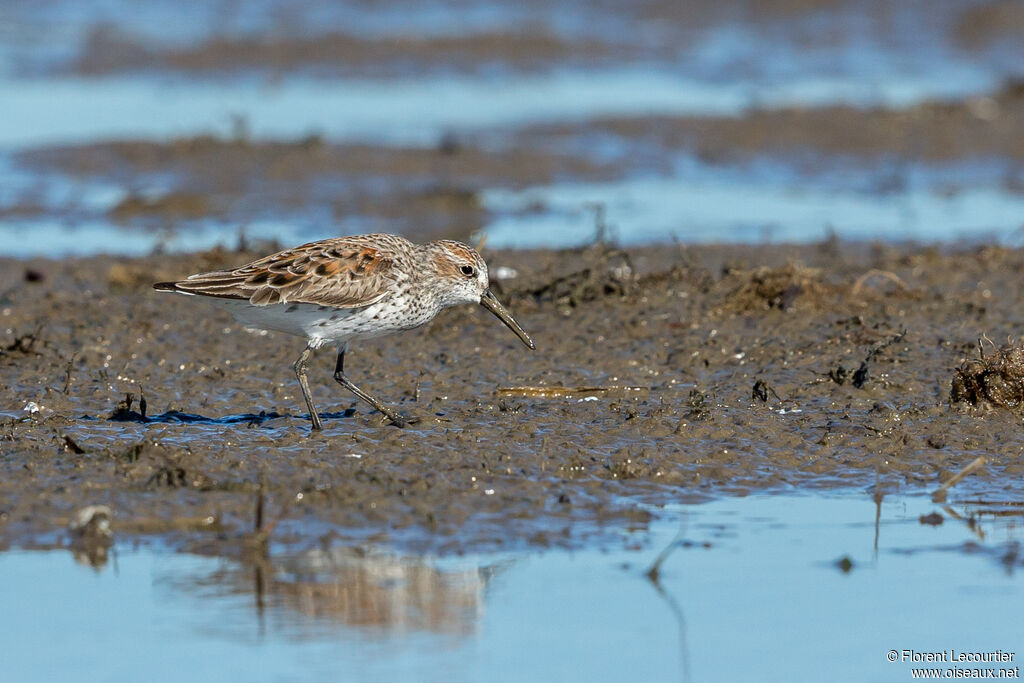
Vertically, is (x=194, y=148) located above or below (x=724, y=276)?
above

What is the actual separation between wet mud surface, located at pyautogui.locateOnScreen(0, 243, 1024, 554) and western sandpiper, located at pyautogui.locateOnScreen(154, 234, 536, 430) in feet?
2.06

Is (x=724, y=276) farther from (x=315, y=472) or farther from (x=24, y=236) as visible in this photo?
(x=24, y=236)

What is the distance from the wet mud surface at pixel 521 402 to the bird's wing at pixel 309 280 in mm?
840

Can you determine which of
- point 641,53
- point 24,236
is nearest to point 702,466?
point 24,236

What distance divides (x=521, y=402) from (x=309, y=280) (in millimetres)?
1682

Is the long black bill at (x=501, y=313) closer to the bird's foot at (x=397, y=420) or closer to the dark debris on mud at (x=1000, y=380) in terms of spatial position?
the bird's foot at (x=397, y=420)

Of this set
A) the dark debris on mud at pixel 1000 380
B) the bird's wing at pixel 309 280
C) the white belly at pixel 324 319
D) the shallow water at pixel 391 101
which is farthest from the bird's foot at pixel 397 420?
the shallow water at pixel 391 101

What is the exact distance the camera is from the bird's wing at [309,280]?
9.43 meters

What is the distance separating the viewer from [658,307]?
12.2 meters

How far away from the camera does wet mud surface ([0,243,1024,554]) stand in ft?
27.2

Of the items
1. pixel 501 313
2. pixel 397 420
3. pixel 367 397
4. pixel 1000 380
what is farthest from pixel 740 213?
pixel 397 420

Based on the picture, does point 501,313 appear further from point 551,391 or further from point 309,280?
point 309,280

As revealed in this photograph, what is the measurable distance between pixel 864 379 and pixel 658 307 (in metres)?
2.20

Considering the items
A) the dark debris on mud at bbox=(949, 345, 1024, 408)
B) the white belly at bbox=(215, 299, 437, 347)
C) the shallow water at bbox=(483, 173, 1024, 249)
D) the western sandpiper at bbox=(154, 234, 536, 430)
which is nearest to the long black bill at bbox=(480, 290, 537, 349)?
the western sandpiper at bbox=(154, 234, 536, 430)
